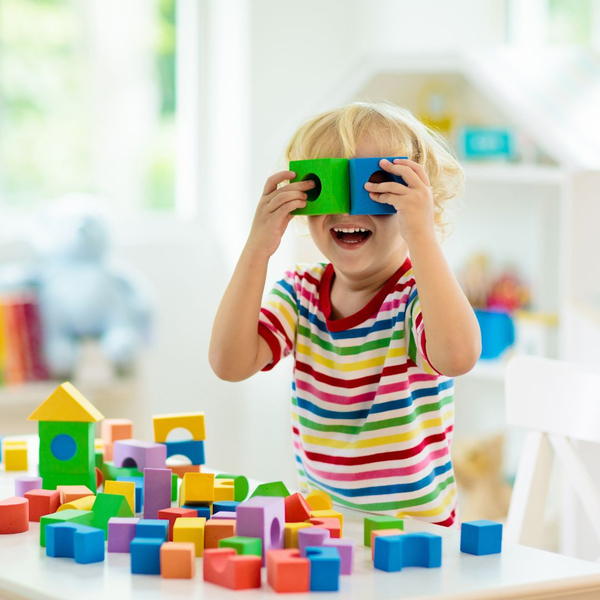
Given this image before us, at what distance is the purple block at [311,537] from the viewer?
0.74 metres

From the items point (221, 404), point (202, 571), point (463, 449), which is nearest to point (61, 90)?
point (221, 404)

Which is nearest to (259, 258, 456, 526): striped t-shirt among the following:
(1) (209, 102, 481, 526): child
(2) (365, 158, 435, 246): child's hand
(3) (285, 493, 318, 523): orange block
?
(1) (209, 102, 481, 526): child

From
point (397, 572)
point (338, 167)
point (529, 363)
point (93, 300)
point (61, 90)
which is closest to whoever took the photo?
point (397, 572)

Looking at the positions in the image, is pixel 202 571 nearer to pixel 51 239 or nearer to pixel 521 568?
pixel 521 568

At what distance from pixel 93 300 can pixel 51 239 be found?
0.65ft

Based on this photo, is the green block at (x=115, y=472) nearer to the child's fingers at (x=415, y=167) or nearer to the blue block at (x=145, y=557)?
the blue block at (x=145, y=557)

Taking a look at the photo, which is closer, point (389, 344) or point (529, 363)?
point (389, 344)

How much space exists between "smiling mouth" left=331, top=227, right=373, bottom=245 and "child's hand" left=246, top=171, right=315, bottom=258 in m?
0.05

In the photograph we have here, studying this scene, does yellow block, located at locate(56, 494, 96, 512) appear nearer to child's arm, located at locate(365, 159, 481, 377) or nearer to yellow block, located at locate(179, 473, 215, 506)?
yellow block, located at locate(179, 473, 215, 506)

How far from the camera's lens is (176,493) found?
3.06 ft

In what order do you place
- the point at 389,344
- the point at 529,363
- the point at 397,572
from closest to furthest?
the point at 397,572 → the point at 389,344 → the point at 529,363

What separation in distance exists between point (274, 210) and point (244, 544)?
1.28 feet

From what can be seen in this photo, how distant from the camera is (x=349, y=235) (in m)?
1.03

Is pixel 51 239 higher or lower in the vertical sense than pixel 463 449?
higher
